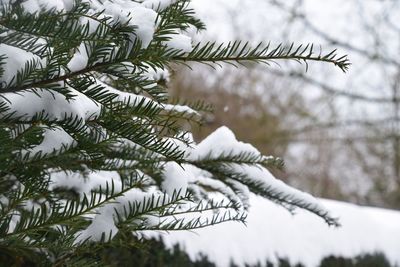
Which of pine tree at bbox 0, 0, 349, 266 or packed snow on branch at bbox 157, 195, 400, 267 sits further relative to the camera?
packed snow on branch at bbox 157, 195, 400, 267

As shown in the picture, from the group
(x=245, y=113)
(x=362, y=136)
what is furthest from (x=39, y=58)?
(x=245, y=113)

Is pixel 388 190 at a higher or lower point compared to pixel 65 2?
higher

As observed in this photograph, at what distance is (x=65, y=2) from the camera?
1456 millimetres

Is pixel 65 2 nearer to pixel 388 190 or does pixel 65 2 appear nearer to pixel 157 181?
pixel 157 181

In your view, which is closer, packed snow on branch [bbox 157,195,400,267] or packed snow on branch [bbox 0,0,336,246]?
packed snow on branch [bbox 0,0,336,246]

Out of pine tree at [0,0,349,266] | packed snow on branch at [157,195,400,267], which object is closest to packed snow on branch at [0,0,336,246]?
pine tree at [0,0,349,266]

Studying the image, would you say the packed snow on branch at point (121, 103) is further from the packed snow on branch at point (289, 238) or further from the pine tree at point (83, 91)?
the packed snow on branch at point (289, 238)

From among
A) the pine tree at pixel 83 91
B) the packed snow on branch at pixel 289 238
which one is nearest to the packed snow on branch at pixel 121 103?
the pine tree at pixel 83 91

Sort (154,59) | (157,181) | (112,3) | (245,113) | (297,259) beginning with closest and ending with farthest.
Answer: (154,59) → (112,3) → (157,181) → (297,259) → (245,113)

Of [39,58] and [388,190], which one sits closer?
[39,58]

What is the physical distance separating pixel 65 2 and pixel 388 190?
38.6ft

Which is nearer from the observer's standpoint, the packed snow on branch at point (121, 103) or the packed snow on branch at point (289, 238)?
the packed snow on branch at point (121, 103)

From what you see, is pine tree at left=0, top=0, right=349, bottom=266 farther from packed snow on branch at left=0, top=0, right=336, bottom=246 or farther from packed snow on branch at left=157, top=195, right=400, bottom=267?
packed snow on branch at left=157, top=195, right=400, bottom=267

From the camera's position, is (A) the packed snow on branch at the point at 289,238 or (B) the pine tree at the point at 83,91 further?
(A) the packed snow on branch at the point at 289,238
